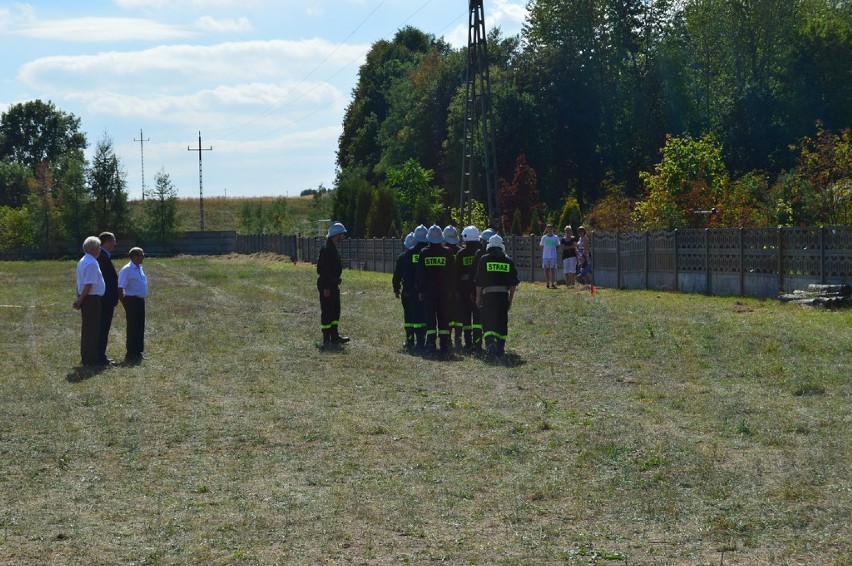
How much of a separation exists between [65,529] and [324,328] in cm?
1331

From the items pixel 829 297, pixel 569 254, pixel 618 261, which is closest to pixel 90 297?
pixel 829 297

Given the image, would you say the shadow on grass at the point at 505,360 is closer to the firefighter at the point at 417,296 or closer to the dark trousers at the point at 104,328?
the firefighter at the point at 417,296

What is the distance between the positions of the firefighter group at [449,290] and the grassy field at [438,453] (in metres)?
0.68

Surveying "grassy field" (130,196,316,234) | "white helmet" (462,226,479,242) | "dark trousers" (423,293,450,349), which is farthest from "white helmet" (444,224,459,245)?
"grassy field" (130,196,316,234)

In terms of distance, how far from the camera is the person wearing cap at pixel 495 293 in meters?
18.8

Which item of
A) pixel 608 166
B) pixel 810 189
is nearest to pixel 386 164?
pixel 608 166

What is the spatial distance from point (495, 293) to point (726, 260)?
14.8 m

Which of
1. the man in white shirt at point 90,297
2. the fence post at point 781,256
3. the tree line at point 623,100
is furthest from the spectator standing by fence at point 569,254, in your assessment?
the tree line at point 623,100

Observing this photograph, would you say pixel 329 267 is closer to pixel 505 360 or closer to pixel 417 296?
pixel 417 296

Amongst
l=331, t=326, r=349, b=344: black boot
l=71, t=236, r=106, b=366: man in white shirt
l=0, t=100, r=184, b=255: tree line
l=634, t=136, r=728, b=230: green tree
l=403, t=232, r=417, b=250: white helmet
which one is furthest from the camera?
l=0, t=100, r=184, b=255: tree line

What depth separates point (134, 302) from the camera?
1931cm

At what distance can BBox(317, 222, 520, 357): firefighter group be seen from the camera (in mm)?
18922

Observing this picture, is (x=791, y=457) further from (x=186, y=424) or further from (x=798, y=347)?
(x=798, y=347)

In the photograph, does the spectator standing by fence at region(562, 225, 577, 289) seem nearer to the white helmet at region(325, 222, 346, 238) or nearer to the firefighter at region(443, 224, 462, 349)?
the firefighter at region(443, 224, 462, 349)
